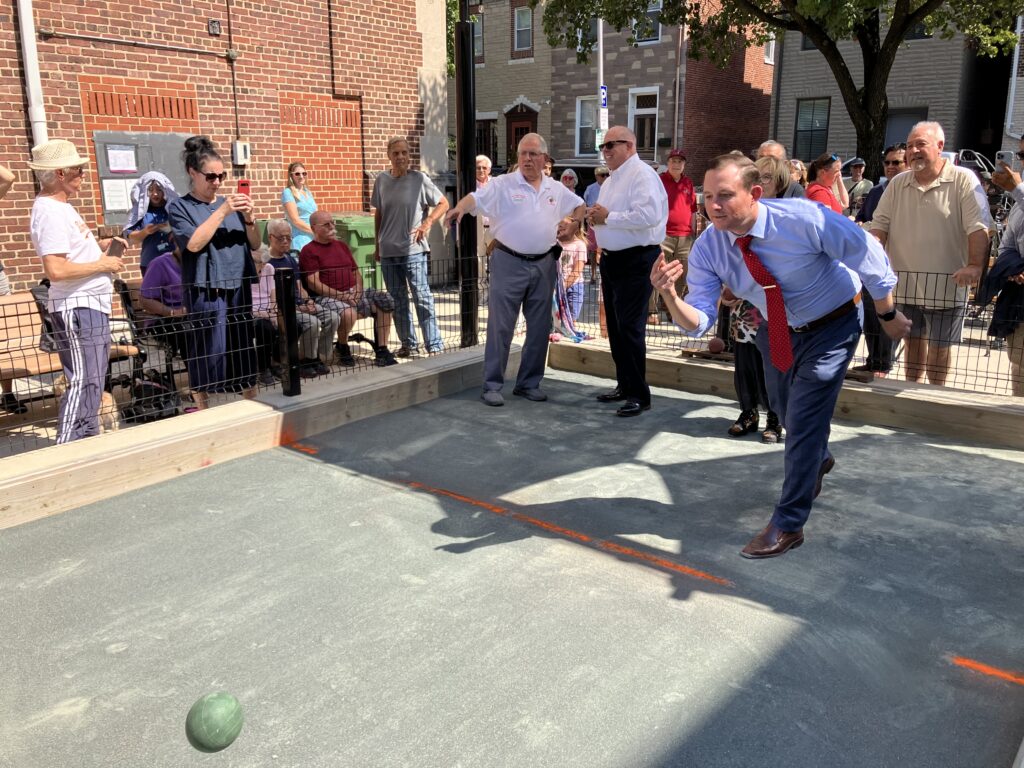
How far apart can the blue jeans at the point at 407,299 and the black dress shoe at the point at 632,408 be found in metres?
2.08

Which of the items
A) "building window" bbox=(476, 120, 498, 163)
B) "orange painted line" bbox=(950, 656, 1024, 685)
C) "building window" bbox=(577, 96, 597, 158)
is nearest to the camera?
"orange painted line" bbox=(950, 656, 1024, 685)

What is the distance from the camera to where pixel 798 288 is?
3.91 m

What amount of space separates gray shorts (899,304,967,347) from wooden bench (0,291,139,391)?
18.6 feet

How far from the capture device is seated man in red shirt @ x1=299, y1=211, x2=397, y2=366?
7.33 metres

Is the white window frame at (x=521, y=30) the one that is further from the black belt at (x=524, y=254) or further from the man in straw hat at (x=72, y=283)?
the man in straw hat at (x=72, y=283)

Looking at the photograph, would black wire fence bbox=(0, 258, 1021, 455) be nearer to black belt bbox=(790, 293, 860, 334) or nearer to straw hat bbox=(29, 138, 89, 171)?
straw hat bbox=(29, 138, 89, 171)

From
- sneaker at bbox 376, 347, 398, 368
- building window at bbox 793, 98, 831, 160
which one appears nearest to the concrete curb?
sneaker at bbox 376, 347, 398, 368

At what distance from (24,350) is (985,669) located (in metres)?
5.83

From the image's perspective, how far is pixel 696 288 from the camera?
4.19 meters

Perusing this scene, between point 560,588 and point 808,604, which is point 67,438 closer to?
point 560,588

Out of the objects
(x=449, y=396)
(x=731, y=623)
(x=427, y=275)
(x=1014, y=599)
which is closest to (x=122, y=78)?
(x=427, y=275)

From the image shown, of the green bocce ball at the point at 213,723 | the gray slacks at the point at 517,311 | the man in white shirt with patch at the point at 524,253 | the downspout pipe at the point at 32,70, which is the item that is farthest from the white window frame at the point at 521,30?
the green bocce ball at the point at 213,723

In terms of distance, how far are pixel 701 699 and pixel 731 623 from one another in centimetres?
56

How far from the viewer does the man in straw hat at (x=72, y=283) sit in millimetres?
4887
